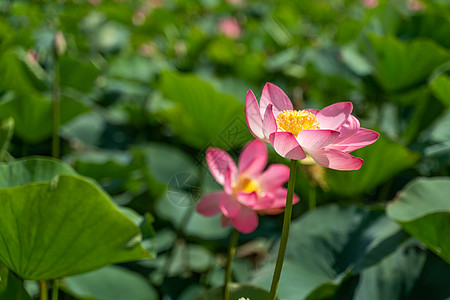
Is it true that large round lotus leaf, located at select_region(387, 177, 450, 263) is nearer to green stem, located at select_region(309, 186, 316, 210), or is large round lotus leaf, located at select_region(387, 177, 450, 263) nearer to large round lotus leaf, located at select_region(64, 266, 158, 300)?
green stem, located at select_region(309, 186, 316, 210)

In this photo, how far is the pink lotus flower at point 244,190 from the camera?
0.63m

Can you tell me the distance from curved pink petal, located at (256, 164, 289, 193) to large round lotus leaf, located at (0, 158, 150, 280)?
0.60ft

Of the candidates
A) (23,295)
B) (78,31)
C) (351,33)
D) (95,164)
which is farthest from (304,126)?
(78,31)

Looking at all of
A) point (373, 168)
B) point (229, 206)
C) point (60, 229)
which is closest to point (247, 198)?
point (229, 206)

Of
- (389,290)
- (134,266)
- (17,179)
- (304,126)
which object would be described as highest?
(304,126)

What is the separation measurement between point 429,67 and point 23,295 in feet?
3.29

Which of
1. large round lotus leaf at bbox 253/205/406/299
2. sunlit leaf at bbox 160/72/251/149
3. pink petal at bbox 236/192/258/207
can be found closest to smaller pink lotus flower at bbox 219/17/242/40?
sunlit leaf at bbox 160/72/251/149

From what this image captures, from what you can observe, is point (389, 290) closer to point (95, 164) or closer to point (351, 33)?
point (95, 164)

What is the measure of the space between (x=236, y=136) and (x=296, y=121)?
0.43 feet

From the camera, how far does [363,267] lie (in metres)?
0.77

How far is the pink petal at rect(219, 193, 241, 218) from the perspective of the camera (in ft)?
2.06

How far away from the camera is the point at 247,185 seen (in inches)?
27.4

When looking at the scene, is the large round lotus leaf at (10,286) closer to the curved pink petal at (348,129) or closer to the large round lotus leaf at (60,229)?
the large round lotus leaf at (60,229)

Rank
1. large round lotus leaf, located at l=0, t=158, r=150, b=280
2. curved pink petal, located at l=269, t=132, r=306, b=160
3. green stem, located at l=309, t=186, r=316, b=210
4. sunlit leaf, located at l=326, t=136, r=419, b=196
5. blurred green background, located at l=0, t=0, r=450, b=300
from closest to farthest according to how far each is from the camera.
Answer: curved pink petal, located at l=269, t=132, r=306, b=160 < large round lotus leaf, located at l=0, t=158, r=150, b=280 < blurred green background, located at l=0, t=0, r=450, b=300 < sunlit leaf, located at l=326, t=136, r=419, b=196 < green stem, located at l=309, t=186, r=316, b=210
